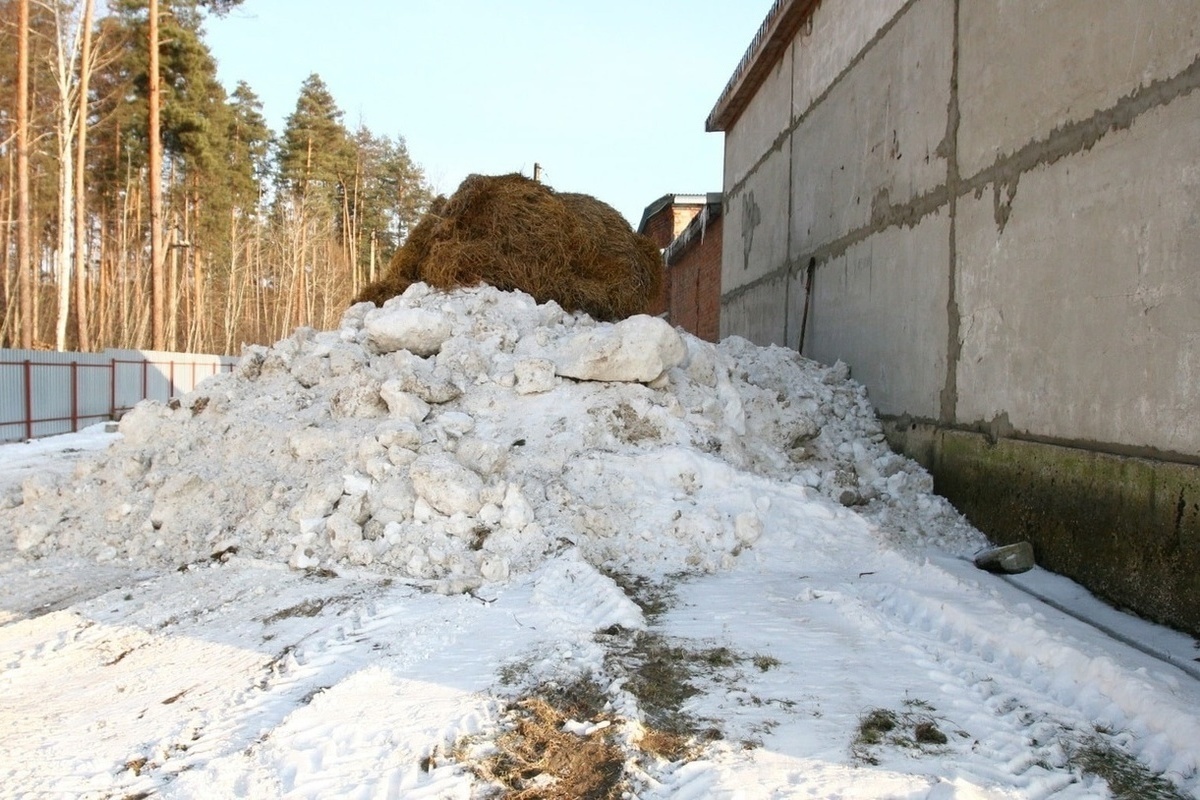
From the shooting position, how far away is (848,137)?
926cm

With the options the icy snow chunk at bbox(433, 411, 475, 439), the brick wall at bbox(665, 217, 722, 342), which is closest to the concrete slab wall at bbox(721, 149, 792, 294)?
the brick wall at bbox(665, 217, 722, 342)

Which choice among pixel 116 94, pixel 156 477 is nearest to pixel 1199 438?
pixel 156 477

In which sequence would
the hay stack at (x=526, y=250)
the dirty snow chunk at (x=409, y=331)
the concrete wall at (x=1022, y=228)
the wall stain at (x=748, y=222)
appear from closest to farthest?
the concrete wall at (x=1022, y=228), the dirty snow chunk at (x=409, y=331), the hay stack at (x=526, y=250), the wall stain at (x=748, y=222)

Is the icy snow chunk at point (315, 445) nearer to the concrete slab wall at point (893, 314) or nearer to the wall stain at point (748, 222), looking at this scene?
the concrete slab wall at point (893, 314)

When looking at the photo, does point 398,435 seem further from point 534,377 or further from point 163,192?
point 163,192

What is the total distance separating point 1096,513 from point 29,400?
18146 mm

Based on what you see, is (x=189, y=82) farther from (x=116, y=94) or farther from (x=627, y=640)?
(x=627, y=640)

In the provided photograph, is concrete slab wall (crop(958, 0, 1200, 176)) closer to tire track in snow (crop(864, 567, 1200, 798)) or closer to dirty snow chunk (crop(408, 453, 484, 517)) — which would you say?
tire track in snow (crop(864, 567, 1200, 798))

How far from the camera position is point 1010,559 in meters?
5.38

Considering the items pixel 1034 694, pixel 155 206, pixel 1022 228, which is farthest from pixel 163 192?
pixel 1034 694

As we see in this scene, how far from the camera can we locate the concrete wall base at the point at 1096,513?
4188 millimetres

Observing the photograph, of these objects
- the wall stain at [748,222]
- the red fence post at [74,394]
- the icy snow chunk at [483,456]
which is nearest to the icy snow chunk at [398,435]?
the icy snow chunk at [483,456]

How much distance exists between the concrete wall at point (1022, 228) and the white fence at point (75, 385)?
14476mm

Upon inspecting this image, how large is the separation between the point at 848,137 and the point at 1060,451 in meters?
5.23
